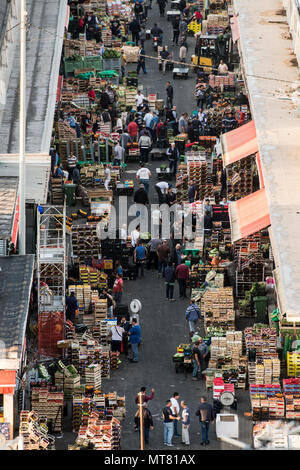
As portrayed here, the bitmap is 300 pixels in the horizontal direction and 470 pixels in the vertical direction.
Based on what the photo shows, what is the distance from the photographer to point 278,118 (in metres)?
43.6

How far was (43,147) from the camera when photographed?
138 feet

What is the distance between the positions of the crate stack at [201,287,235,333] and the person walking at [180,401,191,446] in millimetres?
5342

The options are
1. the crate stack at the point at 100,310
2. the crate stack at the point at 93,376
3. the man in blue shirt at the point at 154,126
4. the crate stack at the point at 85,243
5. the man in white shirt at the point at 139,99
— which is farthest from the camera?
the man in white shirt at the point at 139,99

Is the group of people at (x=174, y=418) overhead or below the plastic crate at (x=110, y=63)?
below

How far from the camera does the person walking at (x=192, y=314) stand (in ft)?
120

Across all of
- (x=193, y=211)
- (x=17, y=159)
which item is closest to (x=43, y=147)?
(x=17, y=159)

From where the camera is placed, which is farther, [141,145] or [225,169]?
[141,145]

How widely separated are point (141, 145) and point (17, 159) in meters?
9.46

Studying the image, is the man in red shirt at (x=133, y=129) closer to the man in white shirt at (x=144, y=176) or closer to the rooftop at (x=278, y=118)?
the man in white shirt at (x=144, y=176)

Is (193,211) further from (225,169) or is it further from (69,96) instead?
(69,96)

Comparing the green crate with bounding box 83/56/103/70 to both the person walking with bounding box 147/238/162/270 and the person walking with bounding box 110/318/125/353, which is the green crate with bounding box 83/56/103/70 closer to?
the person walking with bounding box 147/238/162/270

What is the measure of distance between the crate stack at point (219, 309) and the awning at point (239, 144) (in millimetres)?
6836

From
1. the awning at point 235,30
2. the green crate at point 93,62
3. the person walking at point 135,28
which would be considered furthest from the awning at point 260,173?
the person walking at point 135,28

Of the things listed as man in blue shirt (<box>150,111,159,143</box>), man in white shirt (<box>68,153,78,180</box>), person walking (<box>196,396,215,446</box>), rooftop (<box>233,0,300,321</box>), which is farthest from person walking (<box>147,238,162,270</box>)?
man in blue shirt (<box>150,111,159,143</box>)
